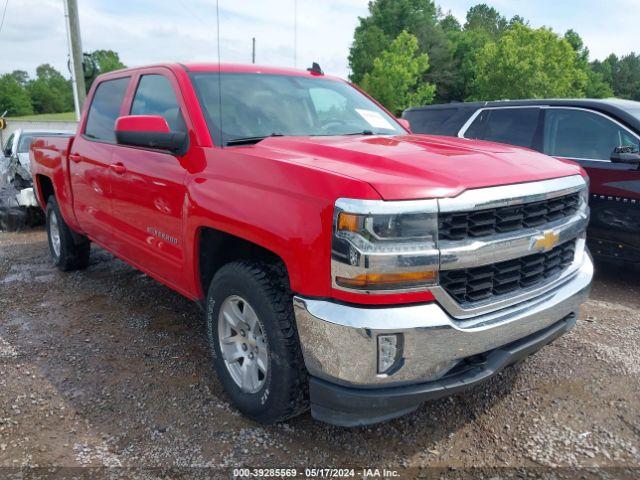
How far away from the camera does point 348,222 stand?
6.81 feet

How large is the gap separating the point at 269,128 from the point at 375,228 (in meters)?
1.42

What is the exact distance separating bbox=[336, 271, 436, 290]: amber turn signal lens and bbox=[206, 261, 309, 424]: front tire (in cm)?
46

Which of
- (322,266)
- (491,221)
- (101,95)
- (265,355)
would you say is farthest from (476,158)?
(101,95)

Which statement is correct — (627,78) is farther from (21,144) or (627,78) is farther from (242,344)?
(242,344)

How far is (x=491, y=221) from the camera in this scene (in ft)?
7.42

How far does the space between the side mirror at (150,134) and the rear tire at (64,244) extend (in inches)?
106

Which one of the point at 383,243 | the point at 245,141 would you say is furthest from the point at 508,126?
the point at 383,243

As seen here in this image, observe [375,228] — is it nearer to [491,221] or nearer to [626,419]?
[491,221]

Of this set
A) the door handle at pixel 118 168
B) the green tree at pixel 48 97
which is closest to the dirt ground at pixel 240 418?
the door handle at pixel 118 168

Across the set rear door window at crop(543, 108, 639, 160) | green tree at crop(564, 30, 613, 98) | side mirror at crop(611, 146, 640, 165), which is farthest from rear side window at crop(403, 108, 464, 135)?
green tree at crop(564, 30, 613, 98)

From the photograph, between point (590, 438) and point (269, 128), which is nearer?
point (590, 438)

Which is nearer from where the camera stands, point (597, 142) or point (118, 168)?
point (118, 168)

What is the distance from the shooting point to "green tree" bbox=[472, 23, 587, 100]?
3144 centimetres

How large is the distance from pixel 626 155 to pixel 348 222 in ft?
12.0
